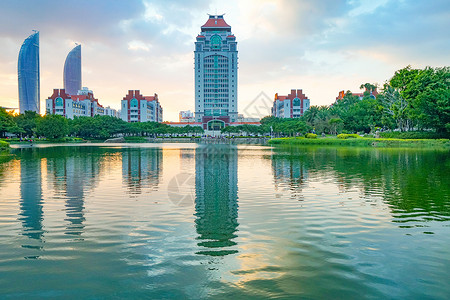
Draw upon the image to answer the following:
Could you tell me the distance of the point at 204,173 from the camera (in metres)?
22.4

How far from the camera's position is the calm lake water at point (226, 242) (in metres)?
5.94

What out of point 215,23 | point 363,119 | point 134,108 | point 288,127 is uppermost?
point 215,23

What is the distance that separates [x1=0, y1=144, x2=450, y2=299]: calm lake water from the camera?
5.94 metres

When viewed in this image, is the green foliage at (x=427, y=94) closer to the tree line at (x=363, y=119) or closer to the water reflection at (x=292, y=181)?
the tree line at (x=363, y=119)

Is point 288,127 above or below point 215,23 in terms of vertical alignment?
below

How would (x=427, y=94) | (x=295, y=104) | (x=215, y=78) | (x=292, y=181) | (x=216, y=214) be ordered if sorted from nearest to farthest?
1. (x=216, y=214)
2. (x=292, y=181)
3. (x=427, y=94)
4. (x=295, y=104)
5. (x=215, y=78)

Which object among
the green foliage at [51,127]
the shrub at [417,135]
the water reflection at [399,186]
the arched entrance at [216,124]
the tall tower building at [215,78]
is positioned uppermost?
the tall tower building at [215,78]

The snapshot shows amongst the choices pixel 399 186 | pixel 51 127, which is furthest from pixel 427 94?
pixel 51 127

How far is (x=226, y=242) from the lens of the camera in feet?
27.1

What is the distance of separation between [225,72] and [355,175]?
156 m

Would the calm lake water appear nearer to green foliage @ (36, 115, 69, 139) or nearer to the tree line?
the tree line

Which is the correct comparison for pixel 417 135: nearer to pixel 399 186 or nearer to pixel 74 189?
pixel 399 186

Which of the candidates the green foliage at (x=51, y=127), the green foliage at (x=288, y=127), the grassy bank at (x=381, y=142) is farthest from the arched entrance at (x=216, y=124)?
the grassy bank at (x=381, y=142)

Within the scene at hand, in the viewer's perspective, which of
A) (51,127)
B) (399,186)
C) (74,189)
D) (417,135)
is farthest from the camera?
(51,127)
